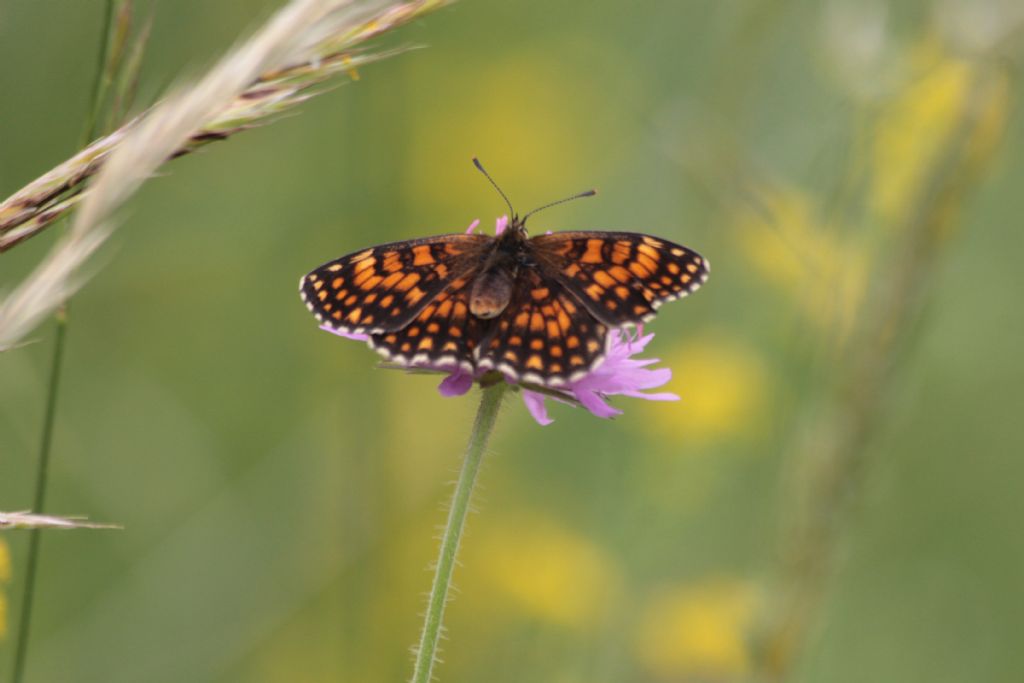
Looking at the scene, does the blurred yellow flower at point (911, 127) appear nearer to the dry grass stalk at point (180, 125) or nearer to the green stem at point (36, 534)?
the dry grass stalk at point (180, 125)

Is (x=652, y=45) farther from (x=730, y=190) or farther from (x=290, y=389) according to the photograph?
(x=730, y=190)

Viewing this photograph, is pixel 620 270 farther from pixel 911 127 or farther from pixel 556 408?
pixel 911 127

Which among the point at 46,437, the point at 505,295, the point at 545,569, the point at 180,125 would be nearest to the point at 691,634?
the point at 545,569

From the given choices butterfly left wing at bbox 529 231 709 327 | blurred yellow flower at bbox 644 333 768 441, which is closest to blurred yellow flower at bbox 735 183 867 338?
blurred yellow flower at bbox 644 333 768 441

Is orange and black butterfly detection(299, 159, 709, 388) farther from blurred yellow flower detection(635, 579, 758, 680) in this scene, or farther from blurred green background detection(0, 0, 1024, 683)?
blurred yellow flower detection(635, 579, 758, 680)

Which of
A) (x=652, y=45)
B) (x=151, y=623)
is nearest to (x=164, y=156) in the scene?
(x=151, y=623)
